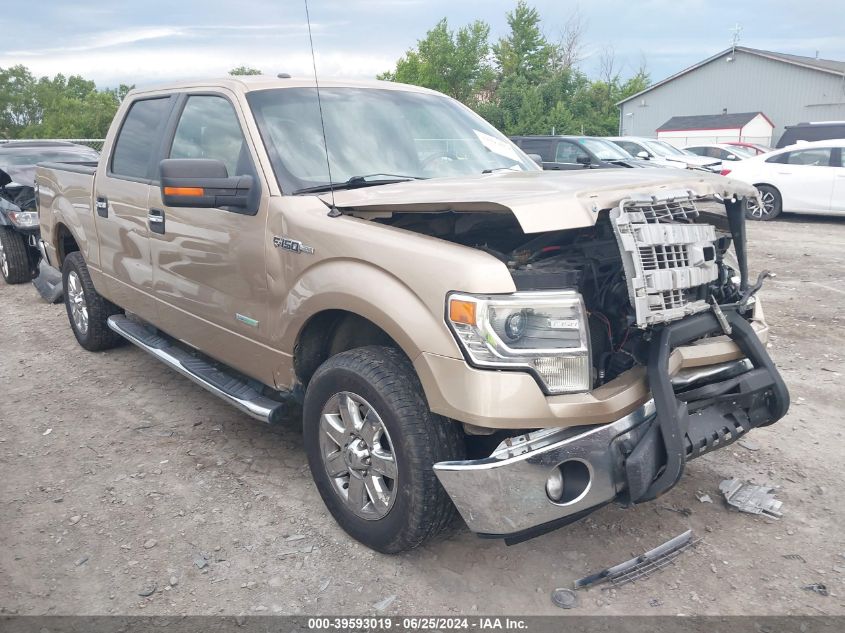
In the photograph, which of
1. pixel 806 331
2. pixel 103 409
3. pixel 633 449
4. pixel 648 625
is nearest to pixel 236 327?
pixel 103 409

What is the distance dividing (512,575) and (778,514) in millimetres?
1321

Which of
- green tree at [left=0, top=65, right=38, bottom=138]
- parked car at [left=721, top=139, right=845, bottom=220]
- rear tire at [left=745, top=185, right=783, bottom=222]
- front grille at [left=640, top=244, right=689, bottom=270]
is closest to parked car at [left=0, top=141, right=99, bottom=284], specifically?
front grille at [left=640, top=244, right=689, bottom=270]

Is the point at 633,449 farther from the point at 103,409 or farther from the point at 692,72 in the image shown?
the point at 692,72

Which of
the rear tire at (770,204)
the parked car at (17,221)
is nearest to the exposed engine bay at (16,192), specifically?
the parked car at (17,221)

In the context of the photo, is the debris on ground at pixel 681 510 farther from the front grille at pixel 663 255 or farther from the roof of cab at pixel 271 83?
the roof of cab at pixel 271 83

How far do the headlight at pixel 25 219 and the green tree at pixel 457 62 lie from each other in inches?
1927

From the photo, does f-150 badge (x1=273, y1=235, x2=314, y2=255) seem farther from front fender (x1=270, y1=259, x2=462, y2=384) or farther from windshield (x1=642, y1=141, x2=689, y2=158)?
windshield (x1=642, y1=141, x2=689, y2=158)

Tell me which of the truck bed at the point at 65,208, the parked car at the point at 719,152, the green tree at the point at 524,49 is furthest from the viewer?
the green tree at the point at 524,49

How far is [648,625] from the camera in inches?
102

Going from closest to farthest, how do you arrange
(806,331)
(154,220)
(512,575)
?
(512,575)
(154,220)
(806,331)

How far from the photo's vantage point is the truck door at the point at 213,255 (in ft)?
11.3

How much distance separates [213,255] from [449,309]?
170 centimetres

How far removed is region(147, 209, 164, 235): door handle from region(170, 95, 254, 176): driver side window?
1.16 ft

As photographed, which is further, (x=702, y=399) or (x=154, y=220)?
(x=154, y=220)
